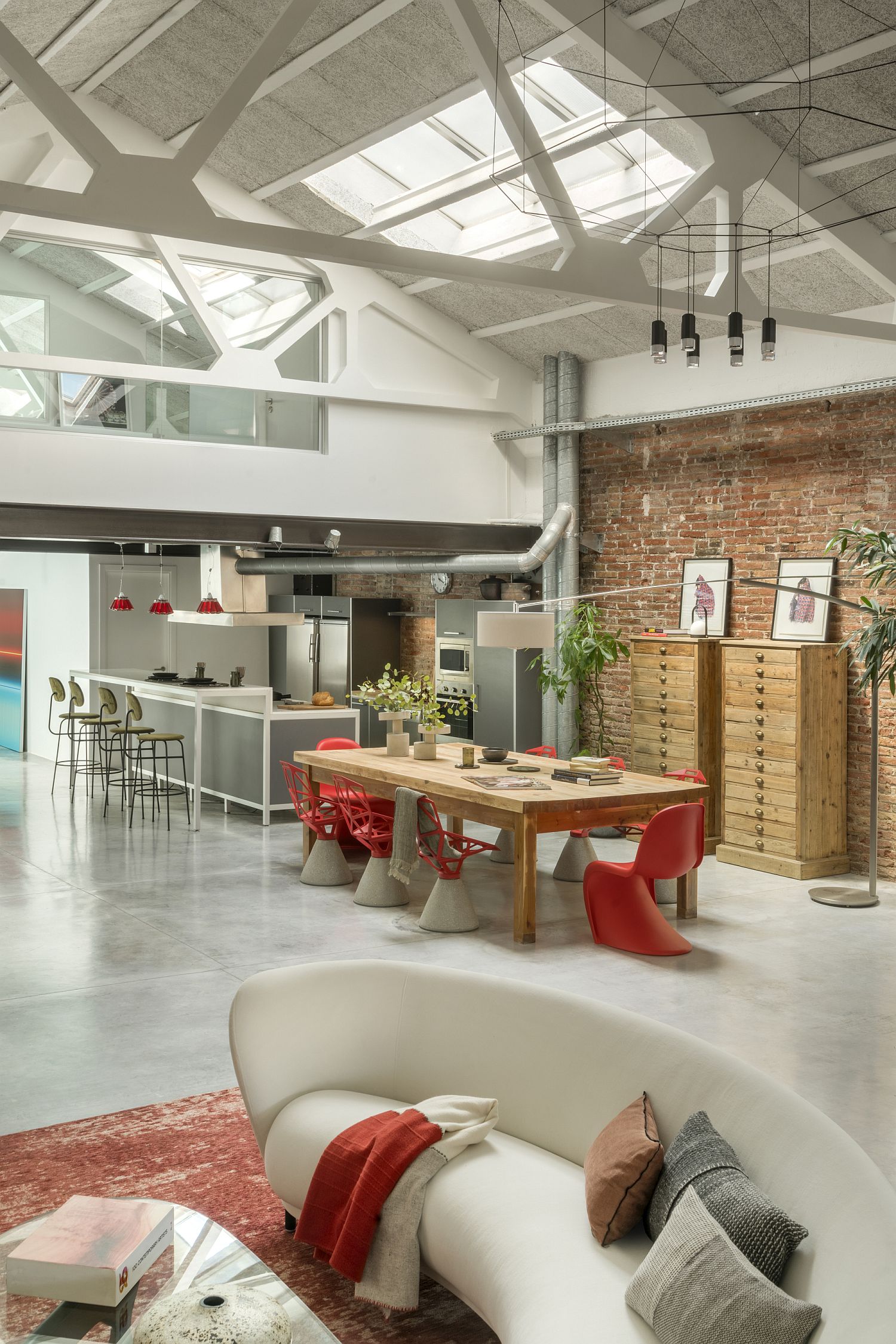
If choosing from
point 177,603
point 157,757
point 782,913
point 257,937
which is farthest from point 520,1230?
point 177,603

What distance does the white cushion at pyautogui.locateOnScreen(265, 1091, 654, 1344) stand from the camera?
2768 millimetres

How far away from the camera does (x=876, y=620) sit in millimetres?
8016

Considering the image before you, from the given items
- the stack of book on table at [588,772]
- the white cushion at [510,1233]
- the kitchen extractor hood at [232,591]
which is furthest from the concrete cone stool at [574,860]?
the white cushion at [510,1233]

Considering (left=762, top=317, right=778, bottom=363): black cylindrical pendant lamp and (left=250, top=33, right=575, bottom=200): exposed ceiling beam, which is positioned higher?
(left=250, top=33, right=575, bottom=200): exposed ceiling beam

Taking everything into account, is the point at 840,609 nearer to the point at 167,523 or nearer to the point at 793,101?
the point at 793,101

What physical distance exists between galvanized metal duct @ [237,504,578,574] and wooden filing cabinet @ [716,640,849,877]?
2443 millimetres

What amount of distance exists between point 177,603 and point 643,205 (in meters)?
8.40

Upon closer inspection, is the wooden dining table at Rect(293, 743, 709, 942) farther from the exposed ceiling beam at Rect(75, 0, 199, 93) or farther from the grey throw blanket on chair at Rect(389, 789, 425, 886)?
the exposed ceiling beam at Rect(75, 0, 199, 93)

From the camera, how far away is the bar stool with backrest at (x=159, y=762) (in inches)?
450

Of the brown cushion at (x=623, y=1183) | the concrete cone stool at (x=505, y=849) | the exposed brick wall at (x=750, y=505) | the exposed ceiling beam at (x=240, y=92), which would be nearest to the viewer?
the brown cushion at (x=623, y=1183)

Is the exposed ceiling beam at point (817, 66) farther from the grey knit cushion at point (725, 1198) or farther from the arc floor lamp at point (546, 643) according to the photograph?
the grey knit cushion at point (725, 1198)

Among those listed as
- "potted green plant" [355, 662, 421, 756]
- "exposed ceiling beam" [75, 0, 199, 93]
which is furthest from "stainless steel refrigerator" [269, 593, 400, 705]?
"exposed ceiling beam" [75, 0, 199, 93]

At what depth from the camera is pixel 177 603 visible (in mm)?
15133

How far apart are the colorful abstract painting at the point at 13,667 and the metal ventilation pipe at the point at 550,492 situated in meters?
8.10
